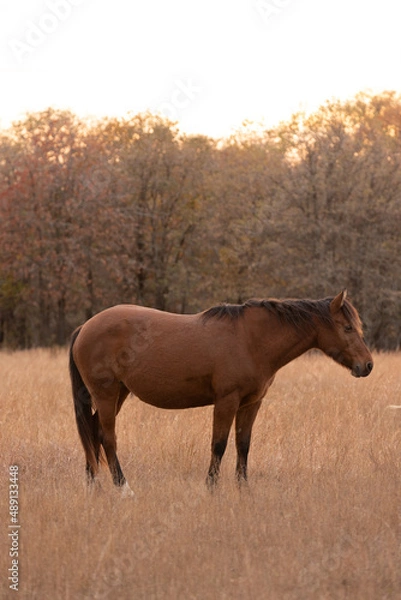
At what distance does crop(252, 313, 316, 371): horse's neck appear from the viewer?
24.6ft

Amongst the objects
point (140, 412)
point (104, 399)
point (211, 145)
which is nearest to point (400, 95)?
point (211, 145)

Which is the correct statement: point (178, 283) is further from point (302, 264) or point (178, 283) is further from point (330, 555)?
point (330, 555)

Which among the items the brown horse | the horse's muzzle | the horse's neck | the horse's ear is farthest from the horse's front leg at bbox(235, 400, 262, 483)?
the horse's ear

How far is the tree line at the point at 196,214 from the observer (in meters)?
27.5

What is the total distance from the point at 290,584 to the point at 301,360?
14133 millimetres

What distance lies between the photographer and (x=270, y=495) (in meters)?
6.87

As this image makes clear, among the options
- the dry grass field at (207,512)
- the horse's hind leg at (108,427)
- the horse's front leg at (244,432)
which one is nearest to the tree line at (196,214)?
the dry grass field at (207,512)

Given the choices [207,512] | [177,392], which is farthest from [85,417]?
[207,512]

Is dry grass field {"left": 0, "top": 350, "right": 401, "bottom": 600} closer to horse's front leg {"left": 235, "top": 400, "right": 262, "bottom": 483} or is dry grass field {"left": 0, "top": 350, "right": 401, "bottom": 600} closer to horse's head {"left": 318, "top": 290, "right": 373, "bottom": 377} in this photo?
horse's front leg {"left": 235, "top": 400, "right": 262, "bottom": 483}

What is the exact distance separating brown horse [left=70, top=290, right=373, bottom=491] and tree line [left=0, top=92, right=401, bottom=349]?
18957 mm

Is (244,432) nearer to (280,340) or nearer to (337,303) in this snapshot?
(280,340)

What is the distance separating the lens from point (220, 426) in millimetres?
7336

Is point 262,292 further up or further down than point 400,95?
further down

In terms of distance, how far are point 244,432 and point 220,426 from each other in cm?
36
